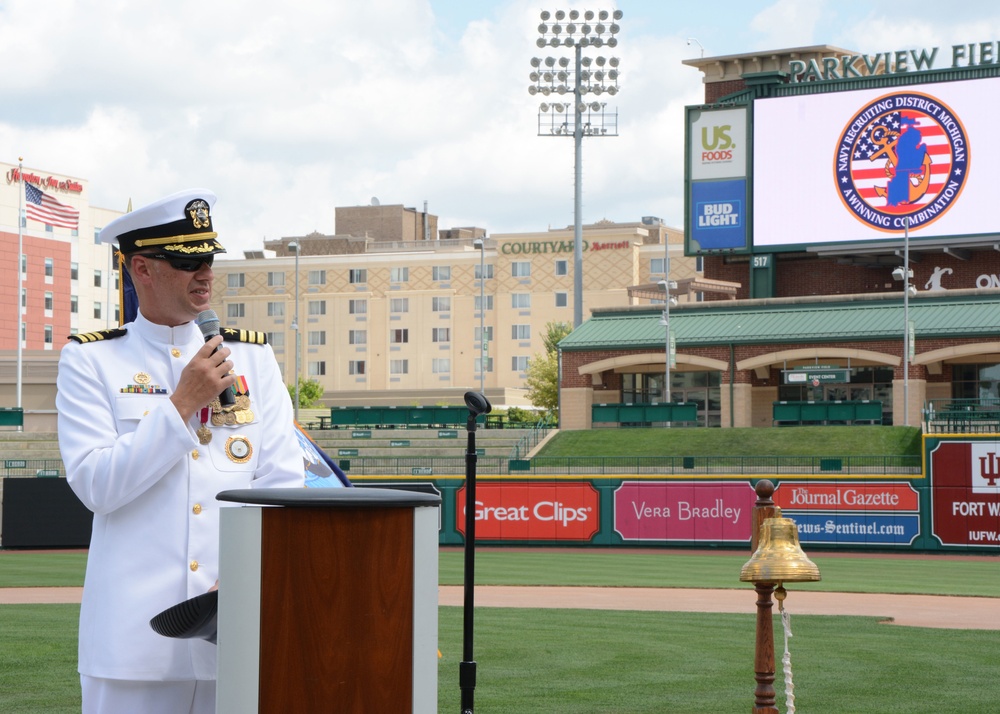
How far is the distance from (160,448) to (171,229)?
73cm

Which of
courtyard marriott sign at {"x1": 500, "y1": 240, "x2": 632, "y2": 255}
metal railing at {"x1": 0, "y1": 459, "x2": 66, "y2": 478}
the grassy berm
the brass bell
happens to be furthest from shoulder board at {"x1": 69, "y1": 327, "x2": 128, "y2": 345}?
courtyard marriott sign at {"x1": 500, "y1": 240, "x2": 632, "y2": 255}

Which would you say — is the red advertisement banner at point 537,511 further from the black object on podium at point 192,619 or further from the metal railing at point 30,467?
the black object on podium at point 192,619

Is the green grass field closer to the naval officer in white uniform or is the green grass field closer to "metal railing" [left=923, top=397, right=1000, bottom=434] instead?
the naval officer in white uniform

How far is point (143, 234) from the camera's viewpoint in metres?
4.04

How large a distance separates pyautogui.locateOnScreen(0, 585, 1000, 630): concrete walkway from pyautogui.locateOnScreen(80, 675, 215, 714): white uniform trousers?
48.4 feet

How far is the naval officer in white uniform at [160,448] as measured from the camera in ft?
12.1

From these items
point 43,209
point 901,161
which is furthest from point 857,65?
point 43,209

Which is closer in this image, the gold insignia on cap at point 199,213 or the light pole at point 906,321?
the gold insignia on cap at point 199,213

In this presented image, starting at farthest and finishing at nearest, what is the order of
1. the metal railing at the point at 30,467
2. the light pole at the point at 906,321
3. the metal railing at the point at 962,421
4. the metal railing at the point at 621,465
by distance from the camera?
the light pole at the point at 906,321
the metal railing at the point at 30,467
the metal railing at the point at 962,421
the metal railing at the point at 621,465

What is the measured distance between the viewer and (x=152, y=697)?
12.1 feet

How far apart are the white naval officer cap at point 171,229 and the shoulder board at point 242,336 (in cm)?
26

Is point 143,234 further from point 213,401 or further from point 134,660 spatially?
point 134,660

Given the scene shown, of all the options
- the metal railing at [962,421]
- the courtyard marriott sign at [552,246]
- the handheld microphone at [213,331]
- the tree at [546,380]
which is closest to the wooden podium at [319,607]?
the handheld microphone at [213,331]

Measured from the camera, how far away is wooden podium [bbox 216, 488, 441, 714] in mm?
2939
